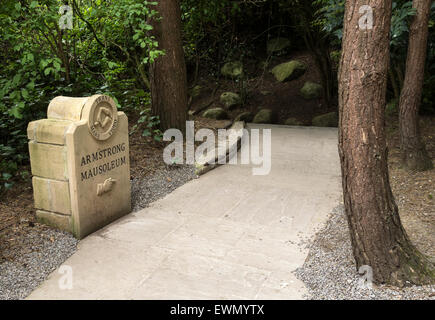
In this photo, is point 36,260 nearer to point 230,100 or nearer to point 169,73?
point 169,73

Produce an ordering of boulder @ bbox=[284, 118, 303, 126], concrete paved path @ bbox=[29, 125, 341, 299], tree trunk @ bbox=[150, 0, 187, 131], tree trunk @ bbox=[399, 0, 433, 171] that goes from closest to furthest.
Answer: concrete paved path @ bbox=[29, 125, 341, 299], tree trunk @ bbox=[399, 0, 433, 171], tree trunk @ bbox=[150, 0, 187, 131], boulder @ bbox=[284, 118, 303, 126]

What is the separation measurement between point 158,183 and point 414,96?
3.60 metres

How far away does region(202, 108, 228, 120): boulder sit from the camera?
10208 millimetres

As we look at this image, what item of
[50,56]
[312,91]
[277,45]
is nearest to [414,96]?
[312,91]

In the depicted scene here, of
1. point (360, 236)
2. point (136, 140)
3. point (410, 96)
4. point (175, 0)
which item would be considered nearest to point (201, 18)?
point (175, 0)

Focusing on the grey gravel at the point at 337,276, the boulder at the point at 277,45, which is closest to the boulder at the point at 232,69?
the boulder at the point at 277,45

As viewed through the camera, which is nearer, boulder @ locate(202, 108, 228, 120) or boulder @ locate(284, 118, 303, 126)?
boulder @ locate(284, 118, 303, 126)

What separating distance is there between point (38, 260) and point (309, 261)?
7.94 ft

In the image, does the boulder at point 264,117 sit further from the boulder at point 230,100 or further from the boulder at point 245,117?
the boulder at point 230,100

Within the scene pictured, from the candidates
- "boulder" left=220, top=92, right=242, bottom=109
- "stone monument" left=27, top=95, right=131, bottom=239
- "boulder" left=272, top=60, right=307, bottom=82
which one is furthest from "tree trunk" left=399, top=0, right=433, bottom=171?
"boulder" left=272, top=60, right=307, bottom=82

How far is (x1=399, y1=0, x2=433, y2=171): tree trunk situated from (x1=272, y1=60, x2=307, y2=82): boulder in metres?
5.39

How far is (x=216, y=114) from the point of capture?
10203 millimetres

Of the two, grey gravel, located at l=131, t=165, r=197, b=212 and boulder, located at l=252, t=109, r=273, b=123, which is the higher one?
boulder, located at l=252, t=109, r=273, b=123

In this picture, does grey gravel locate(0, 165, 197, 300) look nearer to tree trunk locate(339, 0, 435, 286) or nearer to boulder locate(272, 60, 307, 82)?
tree trunk locate(339, 0, 435, 286)
